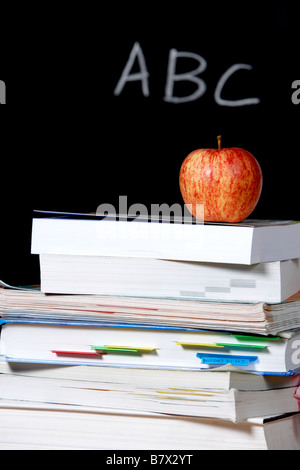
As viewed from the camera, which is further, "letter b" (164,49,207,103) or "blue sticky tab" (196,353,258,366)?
"letter b" (164,49,207,103)

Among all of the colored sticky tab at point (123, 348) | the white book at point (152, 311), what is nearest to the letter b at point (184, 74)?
the white book at point (152, 311)

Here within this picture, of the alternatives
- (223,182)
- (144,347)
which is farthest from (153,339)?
(223,182)

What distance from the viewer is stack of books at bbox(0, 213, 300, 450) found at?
64.8 inches

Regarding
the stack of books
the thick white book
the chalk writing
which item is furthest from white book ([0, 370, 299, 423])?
the chalk writing

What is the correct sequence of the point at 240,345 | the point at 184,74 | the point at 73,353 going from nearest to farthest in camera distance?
1. the point at 240,345
2. the point at 73,353
3. the point at 184,74

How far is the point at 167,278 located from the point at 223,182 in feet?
Result: 0.78

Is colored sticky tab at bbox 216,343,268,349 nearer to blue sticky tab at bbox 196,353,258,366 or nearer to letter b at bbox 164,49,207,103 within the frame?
blue sticky tab at bbox 196,353,258,366

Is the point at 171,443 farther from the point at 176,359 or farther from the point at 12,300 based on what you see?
the point at 12,300

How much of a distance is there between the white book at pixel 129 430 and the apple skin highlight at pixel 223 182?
0.44m

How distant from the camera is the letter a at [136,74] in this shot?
2.24 m

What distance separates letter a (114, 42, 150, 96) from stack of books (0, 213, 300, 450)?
62cm

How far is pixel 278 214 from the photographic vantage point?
7.75 feet

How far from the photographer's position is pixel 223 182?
5.81ft

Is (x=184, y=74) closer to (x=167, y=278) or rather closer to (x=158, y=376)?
(x=167, y=278)
